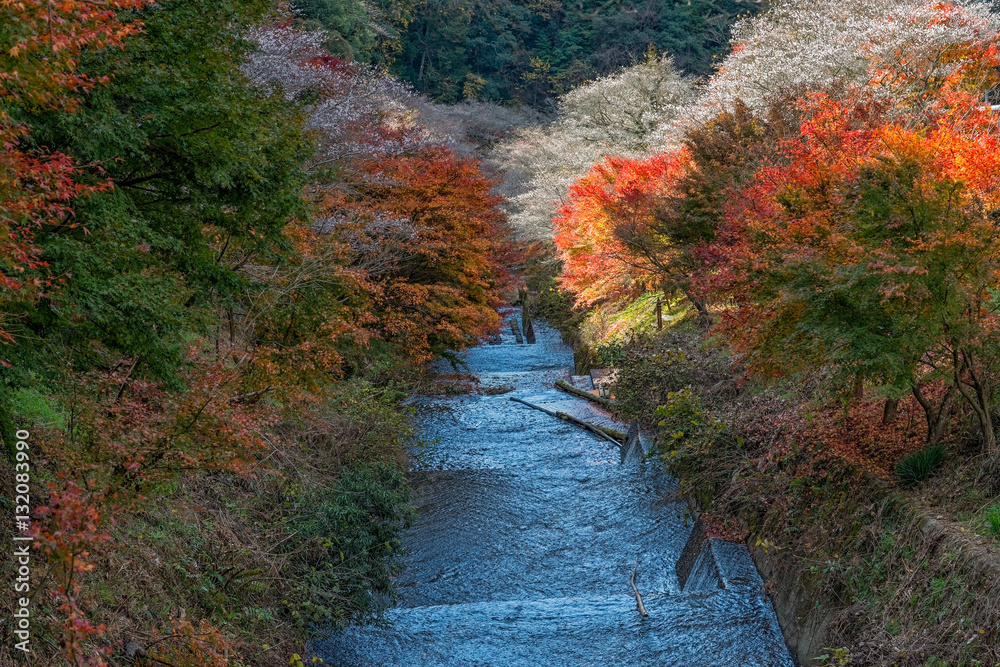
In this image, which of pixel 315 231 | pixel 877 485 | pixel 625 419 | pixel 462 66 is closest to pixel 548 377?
pixel 625 419

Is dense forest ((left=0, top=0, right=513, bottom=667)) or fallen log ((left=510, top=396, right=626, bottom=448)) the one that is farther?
fallen log ((left=510, top=396, right=626, bottom=448))

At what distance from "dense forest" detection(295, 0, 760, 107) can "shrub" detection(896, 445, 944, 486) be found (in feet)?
135

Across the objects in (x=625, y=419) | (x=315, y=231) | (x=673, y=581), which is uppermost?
(x=315, y=231)

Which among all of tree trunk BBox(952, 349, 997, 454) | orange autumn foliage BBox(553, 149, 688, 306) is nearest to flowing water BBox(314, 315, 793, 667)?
tree trunk BBox(952, 349, 997, 454)

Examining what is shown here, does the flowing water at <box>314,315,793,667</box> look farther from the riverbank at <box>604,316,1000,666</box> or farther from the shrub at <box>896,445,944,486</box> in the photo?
the shrub at <box>896,445,944,486</box>

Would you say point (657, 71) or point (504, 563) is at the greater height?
point (657, 71)

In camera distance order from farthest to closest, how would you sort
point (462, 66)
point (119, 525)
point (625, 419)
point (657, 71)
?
→ 1. point (462, 66)
2. point (657, 71)
3. point (625, 419)
4. point (119, 525)

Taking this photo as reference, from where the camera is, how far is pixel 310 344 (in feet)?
32.0

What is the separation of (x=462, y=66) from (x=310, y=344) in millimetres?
44050

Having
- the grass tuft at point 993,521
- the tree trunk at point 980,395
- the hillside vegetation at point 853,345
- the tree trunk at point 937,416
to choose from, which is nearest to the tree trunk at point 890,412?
the hillside vegetation at point 853,345

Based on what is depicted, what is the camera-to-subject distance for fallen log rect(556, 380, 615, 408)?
55.6ft

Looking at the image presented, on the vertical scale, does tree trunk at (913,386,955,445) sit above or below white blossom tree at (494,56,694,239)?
below

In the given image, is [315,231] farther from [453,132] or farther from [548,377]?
[453,132]

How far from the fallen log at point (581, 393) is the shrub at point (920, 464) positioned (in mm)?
9390
